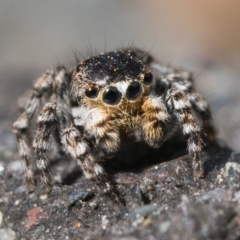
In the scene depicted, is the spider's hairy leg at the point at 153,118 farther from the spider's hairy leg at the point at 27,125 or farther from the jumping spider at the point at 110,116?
the spider's hairy leg at the point at 27,125

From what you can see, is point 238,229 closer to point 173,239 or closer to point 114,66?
point 173,239

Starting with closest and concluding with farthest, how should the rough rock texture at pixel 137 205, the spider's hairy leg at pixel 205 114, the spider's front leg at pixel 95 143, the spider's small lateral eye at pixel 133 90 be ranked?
the rough rock texture at pixel 137 205
the spider's front leg at pixel 95 143
the spider's small lateral eye at pixel 133 90
the spider's hairy leg at pixel 205 114

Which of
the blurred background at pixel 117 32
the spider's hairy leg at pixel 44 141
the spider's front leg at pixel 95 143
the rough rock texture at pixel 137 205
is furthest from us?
the blurred background at pixel 117 32

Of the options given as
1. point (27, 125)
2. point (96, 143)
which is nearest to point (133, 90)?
point (96, 143)

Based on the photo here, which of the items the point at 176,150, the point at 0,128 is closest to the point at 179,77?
the point at 176,150

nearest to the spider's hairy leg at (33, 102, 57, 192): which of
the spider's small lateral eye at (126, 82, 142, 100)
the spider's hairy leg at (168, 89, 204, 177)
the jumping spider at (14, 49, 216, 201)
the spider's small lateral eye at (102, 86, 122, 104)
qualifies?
the jumping spider at (14, 49, 216, 201)

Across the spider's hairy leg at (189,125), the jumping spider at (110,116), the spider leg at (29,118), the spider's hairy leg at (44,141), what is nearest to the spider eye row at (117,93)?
the jumping spider at (110,116)

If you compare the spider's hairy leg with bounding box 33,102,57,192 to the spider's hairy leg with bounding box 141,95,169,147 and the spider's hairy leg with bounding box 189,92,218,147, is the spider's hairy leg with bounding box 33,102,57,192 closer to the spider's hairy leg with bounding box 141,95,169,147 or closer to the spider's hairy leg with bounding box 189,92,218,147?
the spider's hairy leg with bounding box 141,95,169,147
